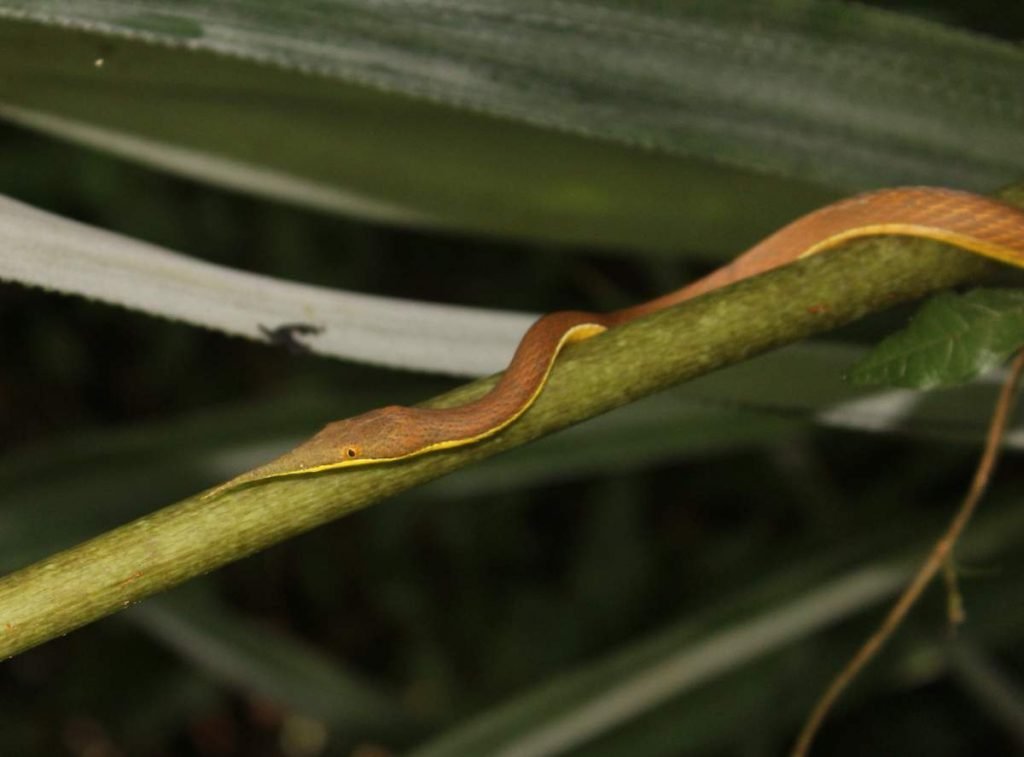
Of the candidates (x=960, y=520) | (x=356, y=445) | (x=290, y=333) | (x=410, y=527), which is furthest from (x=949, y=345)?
(x=410, y=527)

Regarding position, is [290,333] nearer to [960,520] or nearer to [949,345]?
[949,345]

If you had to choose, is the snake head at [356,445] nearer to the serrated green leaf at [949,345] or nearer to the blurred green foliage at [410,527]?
the serrated green leaf at [949,345]

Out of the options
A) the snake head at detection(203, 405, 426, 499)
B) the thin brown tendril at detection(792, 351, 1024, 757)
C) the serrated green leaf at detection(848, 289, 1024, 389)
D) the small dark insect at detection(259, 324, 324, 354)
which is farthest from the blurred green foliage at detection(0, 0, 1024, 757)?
the serrated green leaf at detection(848, 289, 1024, 389)

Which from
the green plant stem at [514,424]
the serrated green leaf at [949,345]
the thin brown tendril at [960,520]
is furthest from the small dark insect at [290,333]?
the thin brown tendril at [960,520]

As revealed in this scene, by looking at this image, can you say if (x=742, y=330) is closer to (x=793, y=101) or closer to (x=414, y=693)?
(x=793, y=101)

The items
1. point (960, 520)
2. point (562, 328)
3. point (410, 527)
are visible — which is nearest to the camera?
point (562, 328)

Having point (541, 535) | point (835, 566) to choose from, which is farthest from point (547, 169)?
point (541, 535)

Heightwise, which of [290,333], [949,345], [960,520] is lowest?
[960,520]
